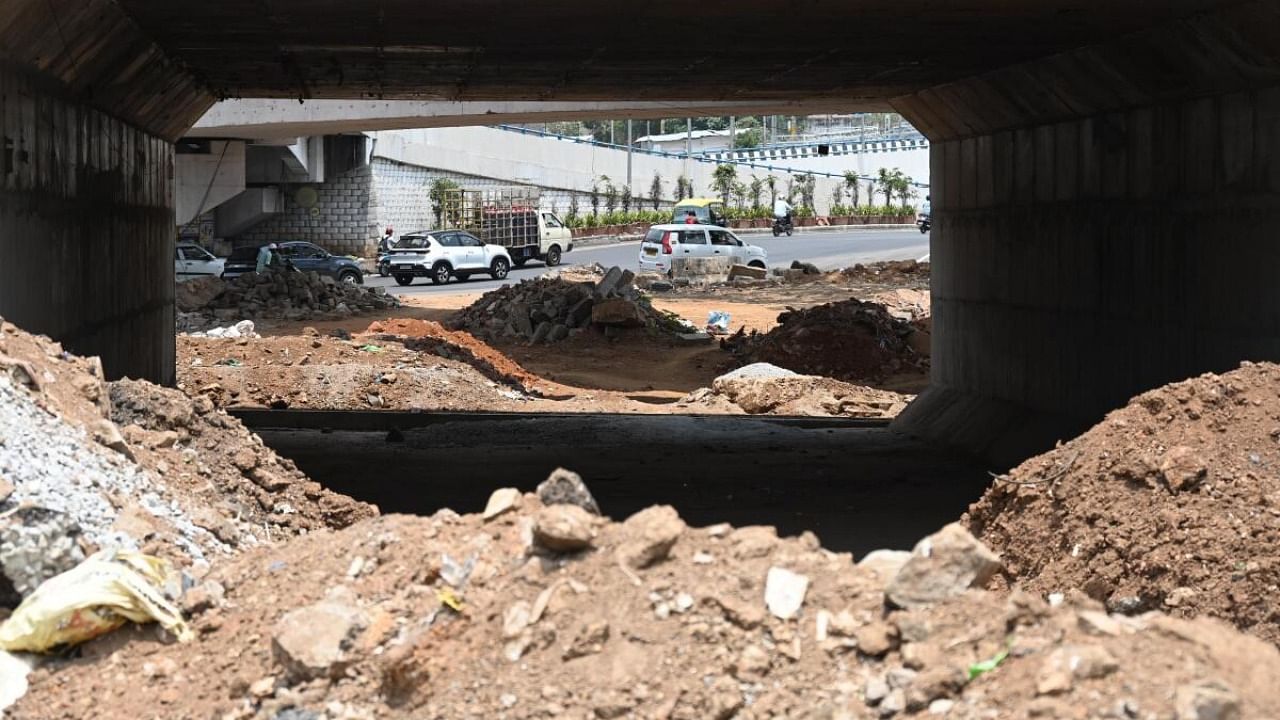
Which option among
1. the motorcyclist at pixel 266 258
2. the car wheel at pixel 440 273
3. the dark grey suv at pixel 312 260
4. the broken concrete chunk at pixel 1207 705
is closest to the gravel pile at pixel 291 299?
the motorcyclist at pixel 266 258

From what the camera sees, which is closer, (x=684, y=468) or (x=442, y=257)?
(x=684, y=468)

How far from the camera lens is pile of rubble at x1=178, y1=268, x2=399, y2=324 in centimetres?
3869

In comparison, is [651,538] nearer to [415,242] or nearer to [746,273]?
[746,273]

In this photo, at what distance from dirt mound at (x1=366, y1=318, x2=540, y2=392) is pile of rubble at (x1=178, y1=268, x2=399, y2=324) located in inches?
311

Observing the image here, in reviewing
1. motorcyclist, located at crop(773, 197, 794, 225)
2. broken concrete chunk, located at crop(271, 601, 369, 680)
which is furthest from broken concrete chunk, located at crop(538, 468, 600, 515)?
motorcyclist, located at crop(773, 197, 794, 225)

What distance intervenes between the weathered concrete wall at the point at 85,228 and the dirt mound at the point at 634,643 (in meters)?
5.21

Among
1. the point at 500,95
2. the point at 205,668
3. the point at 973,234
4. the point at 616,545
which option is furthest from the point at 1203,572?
the point at 500,95

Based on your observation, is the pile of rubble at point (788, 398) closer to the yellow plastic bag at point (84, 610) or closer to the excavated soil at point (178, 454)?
the excavated soil at point (178, 454)

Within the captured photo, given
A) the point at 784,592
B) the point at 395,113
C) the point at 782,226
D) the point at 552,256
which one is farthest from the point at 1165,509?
the point at 782,226

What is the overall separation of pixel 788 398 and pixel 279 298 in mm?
20303

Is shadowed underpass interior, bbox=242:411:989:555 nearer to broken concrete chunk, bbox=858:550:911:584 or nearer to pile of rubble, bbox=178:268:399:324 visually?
broken concrete chunk, bbox=858:550:911:584

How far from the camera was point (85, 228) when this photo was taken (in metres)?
14.5

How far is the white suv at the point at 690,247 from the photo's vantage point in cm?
4931

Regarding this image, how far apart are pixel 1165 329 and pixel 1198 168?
155 centimetres
